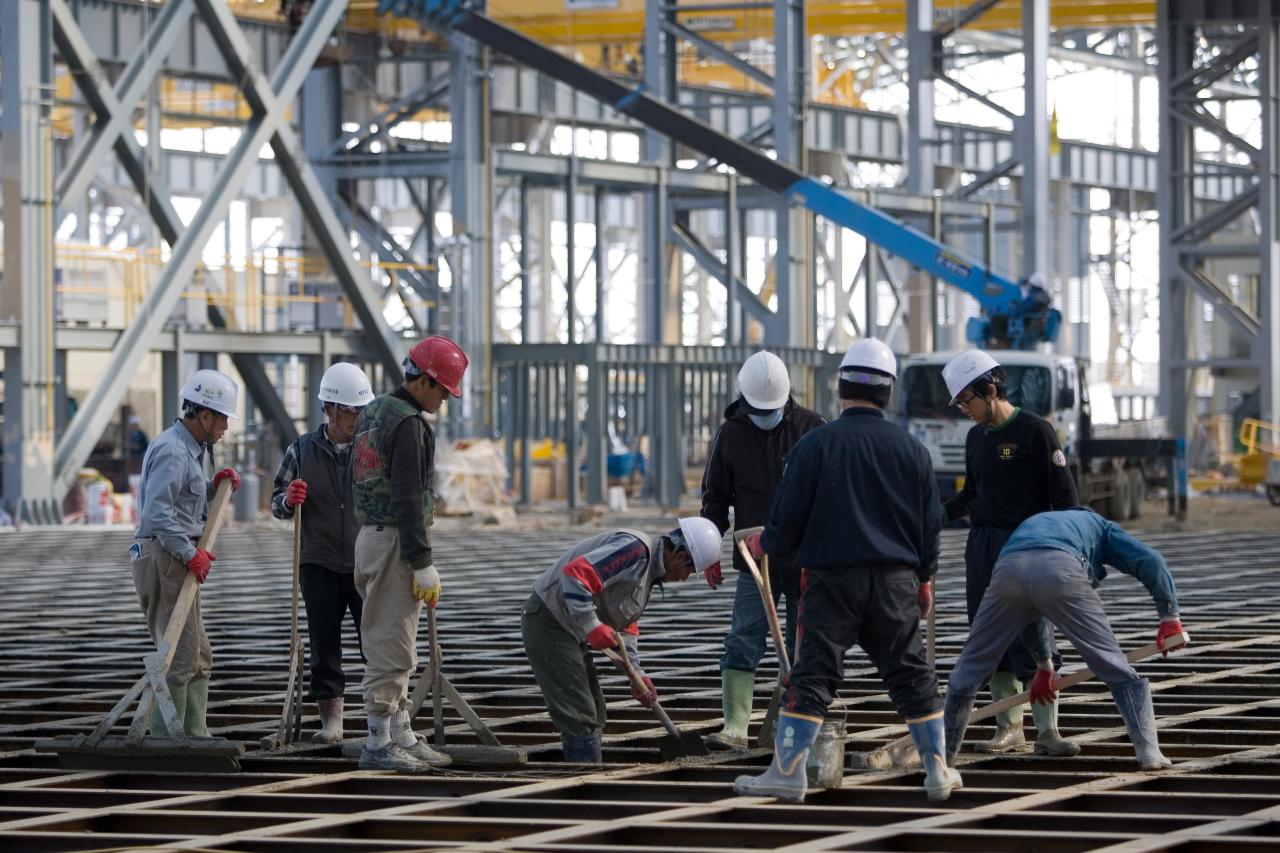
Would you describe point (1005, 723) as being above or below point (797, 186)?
below

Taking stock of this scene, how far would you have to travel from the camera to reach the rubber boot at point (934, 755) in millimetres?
7461

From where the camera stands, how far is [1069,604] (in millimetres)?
7723

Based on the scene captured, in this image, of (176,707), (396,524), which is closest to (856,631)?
(396,524)

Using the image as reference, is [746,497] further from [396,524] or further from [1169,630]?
[1169,630]

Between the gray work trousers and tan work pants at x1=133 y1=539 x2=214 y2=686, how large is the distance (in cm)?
315

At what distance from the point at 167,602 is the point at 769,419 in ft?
8.51

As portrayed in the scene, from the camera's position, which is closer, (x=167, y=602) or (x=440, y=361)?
(x=440, y=361)

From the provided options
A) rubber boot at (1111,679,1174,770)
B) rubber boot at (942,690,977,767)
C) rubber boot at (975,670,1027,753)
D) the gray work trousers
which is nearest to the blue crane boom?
rubber boot at (975,670,1027,753)

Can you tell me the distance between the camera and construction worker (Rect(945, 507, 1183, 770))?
7738 millimetres

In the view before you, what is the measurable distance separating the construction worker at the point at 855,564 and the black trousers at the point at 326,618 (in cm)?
223

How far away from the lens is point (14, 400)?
23.9 m

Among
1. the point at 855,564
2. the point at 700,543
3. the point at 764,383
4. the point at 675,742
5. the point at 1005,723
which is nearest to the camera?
the point at 855,564

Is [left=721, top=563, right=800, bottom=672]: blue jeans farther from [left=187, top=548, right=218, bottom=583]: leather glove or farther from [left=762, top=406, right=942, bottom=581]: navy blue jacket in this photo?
[left=187, top=548, right=218, bottom=583]: leather glove

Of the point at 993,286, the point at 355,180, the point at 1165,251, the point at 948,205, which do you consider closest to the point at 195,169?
the point at 355,180
